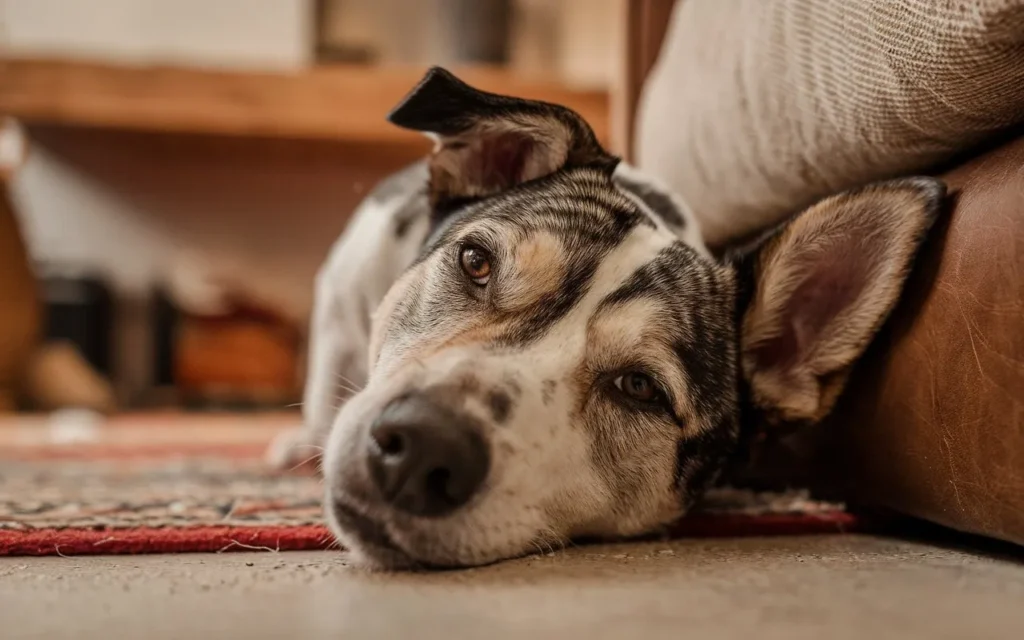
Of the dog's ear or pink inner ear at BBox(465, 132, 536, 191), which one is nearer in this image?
the dog's ear

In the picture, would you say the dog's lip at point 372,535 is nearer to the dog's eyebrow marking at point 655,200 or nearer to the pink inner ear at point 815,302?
the pink inner ear at point 815,302

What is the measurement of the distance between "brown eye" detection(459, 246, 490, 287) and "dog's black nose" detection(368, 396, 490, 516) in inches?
17.8

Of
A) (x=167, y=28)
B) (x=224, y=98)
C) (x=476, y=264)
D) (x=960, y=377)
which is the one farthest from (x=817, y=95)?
(x=167, y=28)

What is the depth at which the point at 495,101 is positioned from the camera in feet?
5.71

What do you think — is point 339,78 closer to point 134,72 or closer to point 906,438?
point 134,72

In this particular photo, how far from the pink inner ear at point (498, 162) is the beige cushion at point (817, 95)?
→ 21.3 inches

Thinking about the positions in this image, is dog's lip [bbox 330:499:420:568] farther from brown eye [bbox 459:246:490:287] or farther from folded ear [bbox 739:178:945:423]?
folded ear [bbox 739:178:945:423]

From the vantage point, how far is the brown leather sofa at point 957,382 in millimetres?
1222

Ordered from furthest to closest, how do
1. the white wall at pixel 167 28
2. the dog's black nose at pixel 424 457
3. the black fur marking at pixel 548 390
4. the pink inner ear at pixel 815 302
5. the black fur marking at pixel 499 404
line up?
the white wall at pixel 167 28, the pink inner ear at pixel 815 302, the black fur marking at pixel 548 390, the black fur marking at pixel 499 404, the dog's black nose at pixel 424 457

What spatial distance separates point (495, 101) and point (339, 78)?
12.8 ft

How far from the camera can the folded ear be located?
1.55m

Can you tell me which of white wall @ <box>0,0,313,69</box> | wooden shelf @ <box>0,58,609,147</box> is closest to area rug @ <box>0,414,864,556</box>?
wooden shelf @ <box>0,58,609,147</box>

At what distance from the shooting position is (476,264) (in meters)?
1.61

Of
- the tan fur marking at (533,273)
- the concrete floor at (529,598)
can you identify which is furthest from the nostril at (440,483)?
the tan fur marking at (533,273)
